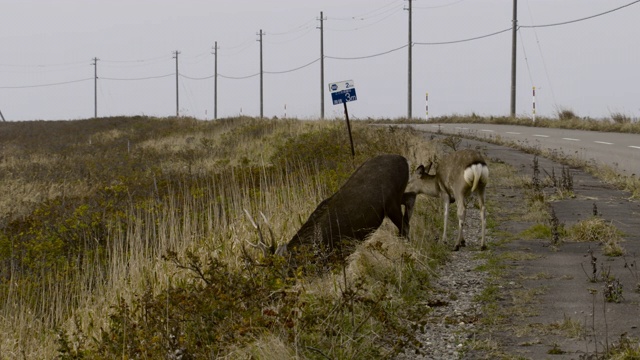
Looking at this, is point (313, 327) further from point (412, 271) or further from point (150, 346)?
point (412, 271)

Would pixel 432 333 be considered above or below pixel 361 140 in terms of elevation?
below

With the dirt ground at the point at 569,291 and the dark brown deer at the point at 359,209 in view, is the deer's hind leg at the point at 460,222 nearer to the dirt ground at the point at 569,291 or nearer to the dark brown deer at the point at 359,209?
the dirt ground at the point at 569,291

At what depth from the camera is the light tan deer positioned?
40.1ft

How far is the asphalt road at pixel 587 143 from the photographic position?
936 inches

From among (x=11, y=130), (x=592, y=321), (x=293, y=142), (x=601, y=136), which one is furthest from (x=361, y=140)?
(x=11, y=130)

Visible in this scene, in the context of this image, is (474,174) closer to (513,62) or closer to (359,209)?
(359,209)

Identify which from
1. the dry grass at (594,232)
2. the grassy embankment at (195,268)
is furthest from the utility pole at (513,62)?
the dry grass at (594,232)

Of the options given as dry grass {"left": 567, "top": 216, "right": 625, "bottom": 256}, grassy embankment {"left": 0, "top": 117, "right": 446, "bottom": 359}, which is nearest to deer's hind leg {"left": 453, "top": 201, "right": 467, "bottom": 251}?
grassy embankment {"left": 0, "top": 117, "right": 446, "bottom": 359}

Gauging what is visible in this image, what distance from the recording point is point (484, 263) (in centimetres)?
1156

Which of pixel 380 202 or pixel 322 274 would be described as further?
pixel 380 202

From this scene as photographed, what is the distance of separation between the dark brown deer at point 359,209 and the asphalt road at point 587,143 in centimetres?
1050

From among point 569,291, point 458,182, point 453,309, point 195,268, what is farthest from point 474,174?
point 195,268

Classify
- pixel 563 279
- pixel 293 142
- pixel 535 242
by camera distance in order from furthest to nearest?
pixel 293 142 < pixel 535 242 < pixel 563 279

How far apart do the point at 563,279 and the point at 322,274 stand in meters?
3.03
